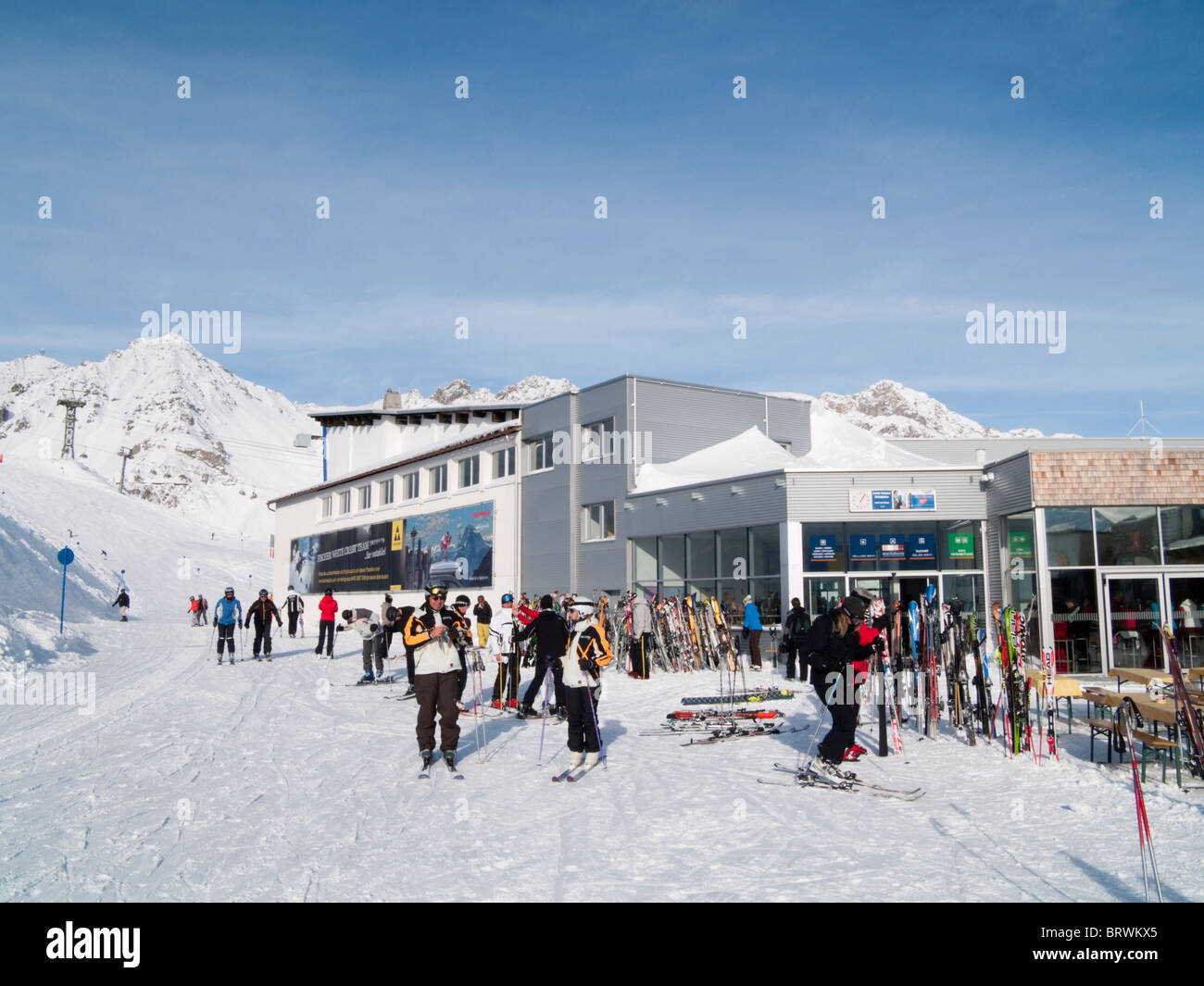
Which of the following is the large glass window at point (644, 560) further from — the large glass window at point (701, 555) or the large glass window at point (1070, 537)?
the large glass window at point (1070, 537)

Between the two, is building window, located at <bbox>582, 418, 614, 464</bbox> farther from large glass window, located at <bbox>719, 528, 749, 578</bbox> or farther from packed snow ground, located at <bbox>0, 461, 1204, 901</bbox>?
packed snow ground, located at <bbox>0, 461, 1204, 901</bbox>

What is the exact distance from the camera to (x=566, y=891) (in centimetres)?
557

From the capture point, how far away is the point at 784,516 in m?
22.2

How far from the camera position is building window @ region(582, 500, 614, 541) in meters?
28.7

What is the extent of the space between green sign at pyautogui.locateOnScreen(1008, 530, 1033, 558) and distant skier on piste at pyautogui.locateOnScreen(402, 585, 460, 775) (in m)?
14.7

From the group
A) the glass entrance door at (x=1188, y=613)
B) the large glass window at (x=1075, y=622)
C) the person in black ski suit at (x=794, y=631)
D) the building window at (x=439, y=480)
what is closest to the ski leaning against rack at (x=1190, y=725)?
the person in black ski suit at (x=794, y=631)

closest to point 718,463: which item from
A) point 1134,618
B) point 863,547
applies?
point 863,547

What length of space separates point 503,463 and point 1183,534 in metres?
21.7

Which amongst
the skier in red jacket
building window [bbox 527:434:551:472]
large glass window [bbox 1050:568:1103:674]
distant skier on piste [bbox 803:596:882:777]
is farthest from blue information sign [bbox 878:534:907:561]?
the skier in red jacket

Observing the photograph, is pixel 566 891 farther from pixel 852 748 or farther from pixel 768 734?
pixel 768 734

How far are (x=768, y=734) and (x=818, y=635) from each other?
10.3ft

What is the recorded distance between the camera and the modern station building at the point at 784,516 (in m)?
18.5

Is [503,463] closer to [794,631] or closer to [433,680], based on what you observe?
[794,631]
